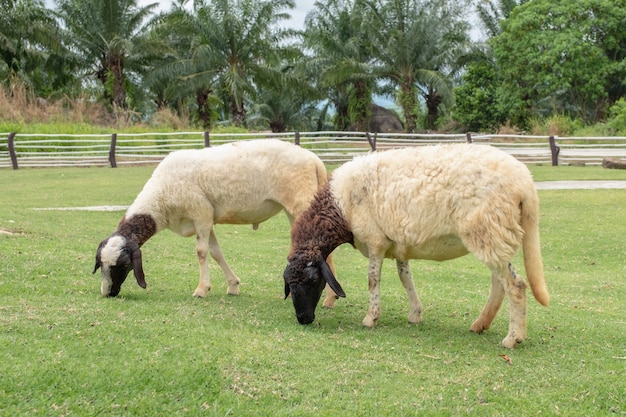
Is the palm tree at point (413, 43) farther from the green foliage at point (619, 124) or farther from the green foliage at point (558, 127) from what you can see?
the green foliage at point (619, 124)

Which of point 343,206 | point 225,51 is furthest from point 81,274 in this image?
point 225,51

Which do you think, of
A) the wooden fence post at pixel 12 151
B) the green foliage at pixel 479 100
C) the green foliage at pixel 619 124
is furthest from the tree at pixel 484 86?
the wooden fence post at pixel 12 151

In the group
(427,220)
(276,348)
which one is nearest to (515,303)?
(427,220)

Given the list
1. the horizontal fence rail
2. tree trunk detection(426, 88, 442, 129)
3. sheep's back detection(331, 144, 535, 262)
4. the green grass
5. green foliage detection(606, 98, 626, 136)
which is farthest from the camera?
tree trunk detection(426, 88, 442, 129)

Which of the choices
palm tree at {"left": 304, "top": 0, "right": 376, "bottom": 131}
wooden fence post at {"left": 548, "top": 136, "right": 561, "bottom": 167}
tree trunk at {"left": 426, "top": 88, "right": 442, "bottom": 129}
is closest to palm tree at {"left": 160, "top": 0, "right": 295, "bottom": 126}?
palm tree at {"left": 304, "top": 0, "right": 376, "bottom": 131}

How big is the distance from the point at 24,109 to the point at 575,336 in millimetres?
34605

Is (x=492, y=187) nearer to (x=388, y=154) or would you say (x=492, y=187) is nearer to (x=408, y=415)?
(x=388, y=154)

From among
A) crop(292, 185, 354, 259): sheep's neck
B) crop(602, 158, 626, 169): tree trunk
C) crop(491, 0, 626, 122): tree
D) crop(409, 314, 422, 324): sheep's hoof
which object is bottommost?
crop(602, 158, 626, 169): tree trunk

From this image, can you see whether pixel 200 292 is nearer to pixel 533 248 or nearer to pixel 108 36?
pixel 533 248

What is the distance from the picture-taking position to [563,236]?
12.8 meters

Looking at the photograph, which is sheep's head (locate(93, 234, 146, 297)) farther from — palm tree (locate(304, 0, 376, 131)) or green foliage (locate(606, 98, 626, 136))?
palm tree (locate(304, 0, 376, 131))

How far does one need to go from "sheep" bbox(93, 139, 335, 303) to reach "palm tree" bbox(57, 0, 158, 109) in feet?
109

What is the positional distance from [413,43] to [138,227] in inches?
1421

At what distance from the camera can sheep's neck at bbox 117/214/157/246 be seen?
770 centimetres
